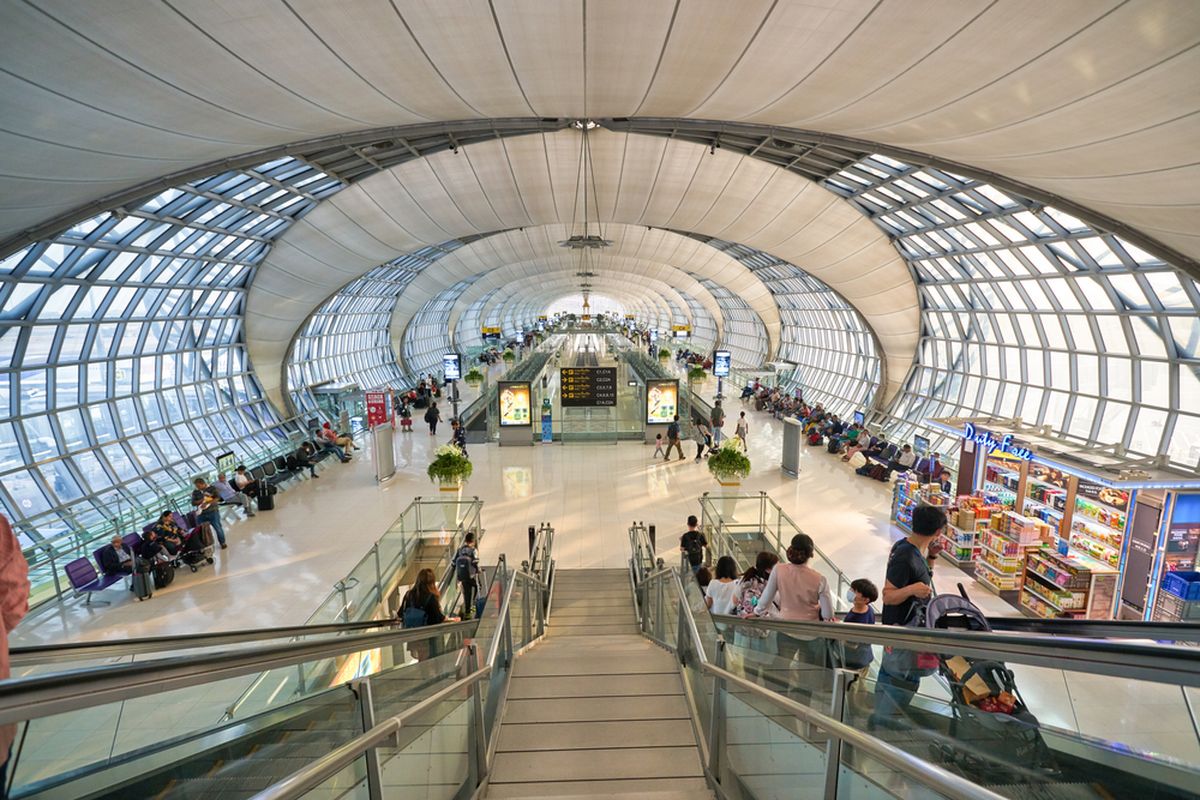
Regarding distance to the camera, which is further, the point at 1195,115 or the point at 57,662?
the point at 1195,115

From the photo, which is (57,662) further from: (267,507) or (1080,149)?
(267,507)

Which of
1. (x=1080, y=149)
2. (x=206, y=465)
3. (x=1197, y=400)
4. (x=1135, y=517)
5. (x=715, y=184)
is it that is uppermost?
(x=715, y=184)

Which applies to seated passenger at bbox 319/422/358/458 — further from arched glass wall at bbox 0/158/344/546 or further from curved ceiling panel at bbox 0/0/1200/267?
curved ceiling panel at bbox 0/0/1200/267

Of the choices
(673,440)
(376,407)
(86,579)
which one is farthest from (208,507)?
(673,440)

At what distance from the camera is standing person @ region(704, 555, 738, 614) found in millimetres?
6617

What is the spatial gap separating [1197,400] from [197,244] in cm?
2720

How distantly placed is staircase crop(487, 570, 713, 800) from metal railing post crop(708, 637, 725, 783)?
0.15 metres

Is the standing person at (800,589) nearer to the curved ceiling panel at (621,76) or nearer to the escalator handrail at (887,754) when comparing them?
the escalator handrail at (887,754)

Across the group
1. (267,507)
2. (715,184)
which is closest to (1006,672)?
(267,507)

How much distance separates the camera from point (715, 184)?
22.4 meters

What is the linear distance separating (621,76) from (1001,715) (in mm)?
12101

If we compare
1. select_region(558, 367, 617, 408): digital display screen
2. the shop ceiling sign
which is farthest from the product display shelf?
select_region(558, 367, 617, 408): digital display screen

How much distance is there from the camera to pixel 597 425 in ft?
81.8

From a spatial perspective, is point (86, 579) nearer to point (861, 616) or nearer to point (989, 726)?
point (861, 616)
